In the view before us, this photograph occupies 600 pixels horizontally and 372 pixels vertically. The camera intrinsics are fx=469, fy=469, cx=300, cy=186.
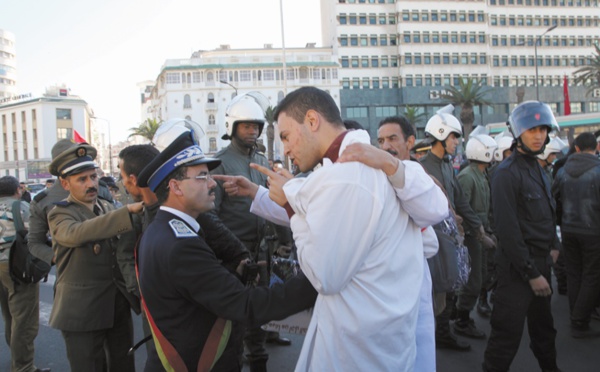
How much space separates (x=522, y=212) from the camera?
3820 millimetres

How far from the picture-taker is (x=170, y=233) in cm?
213

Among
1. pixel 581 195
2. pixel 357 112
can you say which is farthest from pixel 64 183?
pixel 357 112

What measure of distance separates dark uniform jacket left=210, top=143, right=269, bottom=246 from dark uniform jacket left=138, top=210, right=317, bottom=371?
6.18 feet

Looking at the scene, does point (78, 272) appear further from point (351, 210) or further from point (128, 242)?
point (351, 210)

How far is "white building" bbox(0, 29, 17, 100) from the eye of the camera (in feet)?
373

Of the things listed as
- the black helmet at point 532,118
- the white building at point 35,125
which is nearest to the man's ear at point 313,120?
the black helmet at point 532,118

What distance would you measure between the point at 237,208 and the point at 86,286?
1.39 m

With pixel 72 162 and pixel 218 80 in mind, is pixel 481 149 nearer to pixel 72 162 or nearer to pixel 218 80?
pixel 72 162

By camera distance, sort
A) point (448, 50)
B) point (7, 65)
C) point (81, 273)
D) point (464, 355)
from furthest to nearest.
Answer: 1. point (7, 65)
2. point (448, 50)
3. point (464, 355)
4. point (81, 273)

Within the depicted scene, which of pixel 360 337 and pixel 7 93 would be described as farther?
pixel 7 93

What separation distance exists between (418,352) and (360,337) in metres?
0.47

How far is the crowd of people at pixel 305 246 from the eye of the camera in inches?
70.6

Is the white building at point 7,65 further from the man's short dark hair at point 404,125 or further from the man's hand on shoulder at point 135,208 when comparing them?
the man's hand on shoulder at point 135,208

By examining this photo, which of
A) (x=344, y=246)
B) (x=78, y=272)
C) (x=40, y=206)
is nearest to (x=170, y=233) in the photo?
(x=344, y=246)
